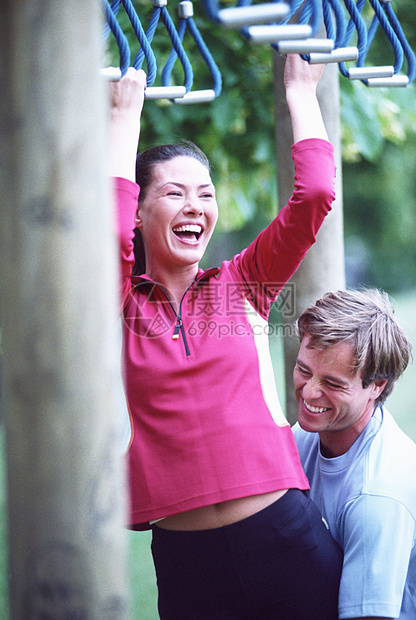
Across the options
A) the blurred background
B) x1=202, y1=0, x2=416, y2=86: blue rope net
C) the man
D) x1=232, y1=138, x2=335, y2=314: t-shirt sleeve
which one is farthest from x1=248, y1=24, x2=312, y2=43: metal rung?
the blurred background

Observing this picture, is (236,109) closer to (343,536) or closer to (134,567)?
(343,536)

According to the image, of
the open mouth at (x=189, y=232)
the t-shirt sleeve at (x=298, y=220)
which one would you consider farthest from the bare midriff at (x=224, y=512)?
the open mouth at (x=189, y=232)

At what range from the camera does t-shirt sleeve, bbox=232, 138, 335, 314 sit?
153 cm

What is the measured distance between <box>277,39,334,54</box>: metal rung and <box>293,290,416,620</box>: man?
70cm

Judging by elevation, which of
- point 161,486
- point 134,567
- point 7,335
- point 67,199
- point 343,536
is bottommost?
point 134,567

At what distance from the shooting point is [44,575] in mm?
758

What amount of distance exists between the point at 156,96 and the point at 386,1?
0.64 m

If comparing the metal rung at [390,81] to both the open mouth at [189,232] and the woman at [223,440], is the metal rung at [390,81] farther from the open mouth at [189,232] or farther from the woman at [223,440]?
the open mouth at [189,232]

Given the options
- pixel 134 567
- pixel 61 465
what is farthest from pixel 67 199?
pixel 134 567

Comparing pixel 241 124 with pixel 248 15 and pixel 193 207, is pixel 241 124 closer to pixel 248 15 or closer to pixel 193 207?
pixel 193 207

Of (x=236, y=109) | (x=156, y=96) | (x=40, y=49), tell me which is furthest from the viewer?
(x=236, y=109)

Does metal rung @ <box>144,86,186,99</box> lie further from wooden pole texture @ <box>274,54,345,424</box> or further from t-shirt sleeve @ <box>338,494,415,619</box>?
t-shirt sleeve @ <box>338,494,415,619</box>

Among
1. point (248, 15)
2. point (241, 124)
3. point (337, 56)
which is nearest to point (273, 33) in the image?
point (248, 15)

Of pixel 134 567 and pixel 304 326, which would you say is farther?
pixel 134 567
